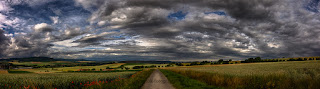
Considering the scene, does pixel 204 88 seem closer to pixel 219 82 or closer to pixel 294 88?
pixel 219 82

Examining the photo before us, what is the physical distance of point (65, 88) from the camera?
1441cm

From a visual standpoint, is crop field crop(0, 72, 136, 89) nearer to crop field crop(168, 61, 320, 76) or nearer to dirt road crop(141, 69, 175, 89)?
dirt road crop(141, 69, 175, 89)

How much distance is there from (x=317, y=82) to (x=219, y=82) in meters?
7.09

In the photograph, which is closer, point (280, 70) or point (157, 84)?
point (280, 70)

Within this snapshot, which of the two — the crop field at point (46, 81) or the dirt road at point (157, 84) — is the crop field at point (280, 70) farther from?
the crop field at point (46, 81)

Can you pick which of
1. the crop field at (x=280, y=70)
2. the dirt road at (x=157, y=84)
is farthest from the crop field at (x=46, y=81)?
the crop field at (x=280, y=70)

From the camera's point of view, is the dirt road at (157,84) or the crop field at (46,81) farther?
the dirt road at (157,84)

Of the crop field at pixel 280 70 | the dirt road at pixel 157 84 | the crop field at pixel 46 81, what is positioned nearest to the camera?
the crop field at pixel 46 81

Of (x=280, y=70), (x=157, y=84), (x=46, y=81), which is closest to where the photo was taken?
(x=46, y=81)

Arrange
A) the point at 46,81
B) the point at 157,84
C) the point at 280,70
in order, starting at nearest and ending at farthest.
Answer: the point at 46,81, the point at 280,70, the point at 157,84

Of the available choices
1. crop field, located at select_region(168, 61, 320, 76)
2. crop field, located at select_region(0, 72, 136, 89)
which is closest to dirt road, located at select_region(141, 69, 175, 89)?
crop field, located at select_region(0, 72, 136, 89)

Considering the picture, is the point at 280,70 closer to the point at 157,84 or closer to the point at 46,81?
the point at 157,84

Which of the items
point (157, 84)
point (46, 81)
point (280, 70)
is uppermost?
point (280, 70)

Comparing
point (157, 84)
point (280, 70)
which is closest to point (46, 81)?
point (157, 84)
